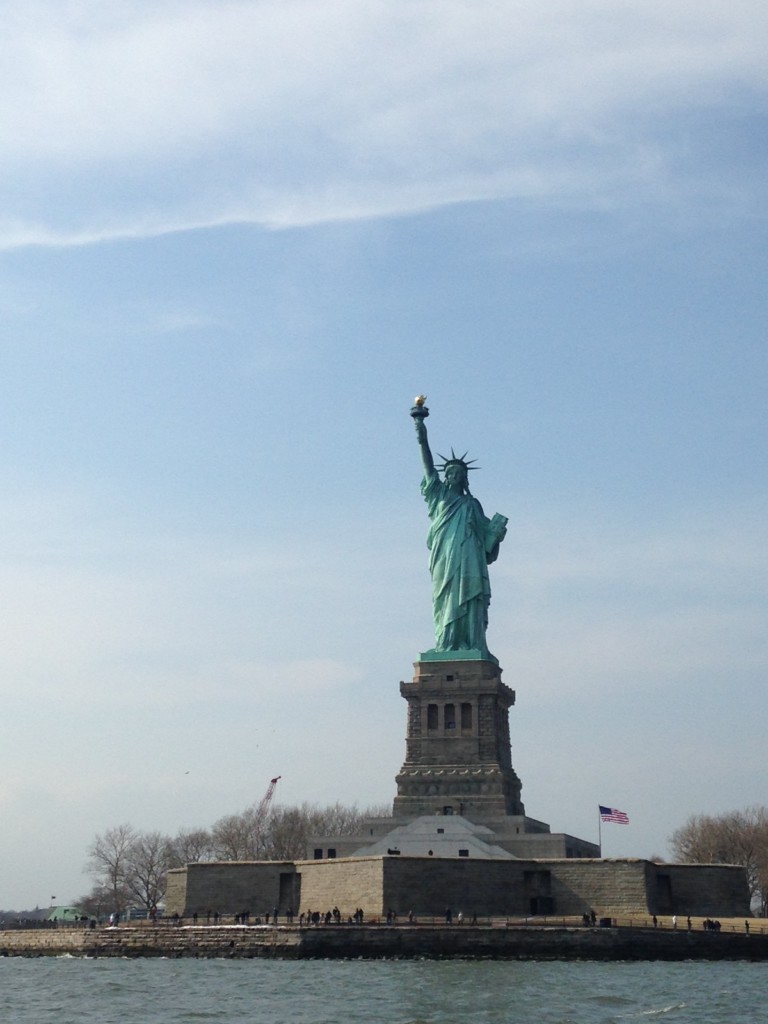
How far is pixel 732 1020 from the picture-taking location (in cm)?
2884

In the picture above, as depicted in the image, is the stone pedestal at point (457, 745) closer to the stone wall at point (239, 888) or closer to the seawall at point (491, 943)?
the stone wall at point (239, 888)

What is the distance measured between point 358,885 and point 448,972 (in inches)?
412

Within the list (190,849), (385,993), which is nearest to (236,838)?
(190,849)

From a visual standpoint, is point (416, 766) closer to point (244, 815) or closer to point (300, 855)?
point (300, 855)

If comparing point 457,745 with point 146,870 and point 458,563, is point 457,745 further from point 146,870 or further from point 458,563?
point 146,870

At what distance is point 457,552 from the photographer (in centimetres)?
6172

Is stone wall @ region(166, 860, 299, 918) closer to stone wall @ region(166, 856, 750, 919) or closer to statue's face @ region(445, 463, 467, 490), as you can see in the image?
stone wall @ region(166, 856, 750, 919)

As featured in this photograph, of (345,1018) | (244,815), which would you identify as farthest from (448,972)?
(244,815)

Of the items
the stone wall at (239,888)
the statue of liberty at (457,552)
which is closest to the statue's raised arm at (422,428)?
the statue of liberty at (457,552)

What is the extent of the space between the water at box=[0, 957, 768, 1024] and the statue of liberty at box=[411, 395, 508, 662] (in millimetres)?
20932

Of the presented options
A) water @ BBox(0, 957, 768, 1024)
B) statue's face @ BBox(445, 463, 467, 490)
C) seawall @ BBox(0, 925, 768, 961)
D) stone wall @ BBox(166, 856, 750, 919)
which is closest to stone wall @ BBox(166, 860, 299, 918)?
stone wall @ BBox(166, 856, 750, 919)

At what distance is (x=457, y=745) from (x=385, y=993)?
84.1 ft

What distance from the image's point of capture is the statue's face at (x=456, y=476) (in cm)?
6272

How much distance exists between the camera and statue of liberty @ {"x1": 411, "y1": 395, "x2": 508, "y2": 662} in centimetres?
6109
